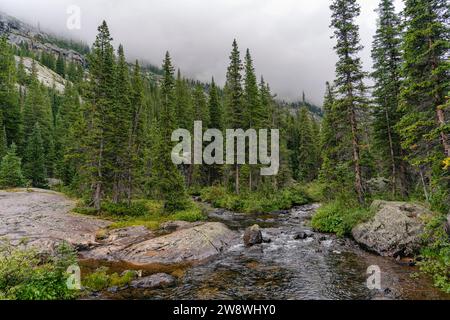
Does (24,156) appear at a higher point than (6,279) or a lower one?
higher

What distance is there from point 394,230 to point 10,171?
4778 cm

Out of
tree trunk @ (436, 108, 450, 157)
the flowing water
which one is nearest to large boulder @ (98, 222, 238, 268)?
the flowing water

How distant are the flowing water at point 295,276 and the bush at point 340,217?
5.94 feet

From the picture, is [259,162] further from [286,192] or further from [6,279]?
[6,279]

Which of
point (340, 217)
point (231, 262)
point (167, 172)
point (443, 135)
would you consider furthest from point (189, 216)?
point (443, 135)

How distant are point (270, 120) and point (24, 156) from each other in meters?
45.0

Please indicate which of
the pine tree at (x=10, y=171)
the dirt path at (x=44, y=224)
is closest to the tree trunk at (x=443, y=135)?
the dirt path at (x=44, y=224)

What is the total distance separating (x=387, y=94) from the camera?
26969 mm

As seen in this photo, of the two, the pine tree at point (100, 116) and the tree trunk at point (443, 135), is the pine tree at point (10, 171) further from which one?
the tree trunk at point (443, 135)

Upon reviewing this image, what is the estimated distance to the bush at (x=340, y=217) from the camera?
19.8 meters

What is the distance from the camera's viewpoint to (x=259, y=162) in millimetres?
44594

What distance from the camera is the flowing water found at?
10945 mm

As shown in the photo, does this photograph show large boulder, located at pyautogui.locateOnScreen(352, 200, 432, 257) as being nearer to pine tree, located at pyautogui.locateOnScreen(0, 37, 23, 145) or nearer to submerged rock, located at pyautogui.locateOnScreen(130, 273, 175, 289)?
submerged rock, located at pyautogui.locateOnScreen(130, 273, 175, 289)
